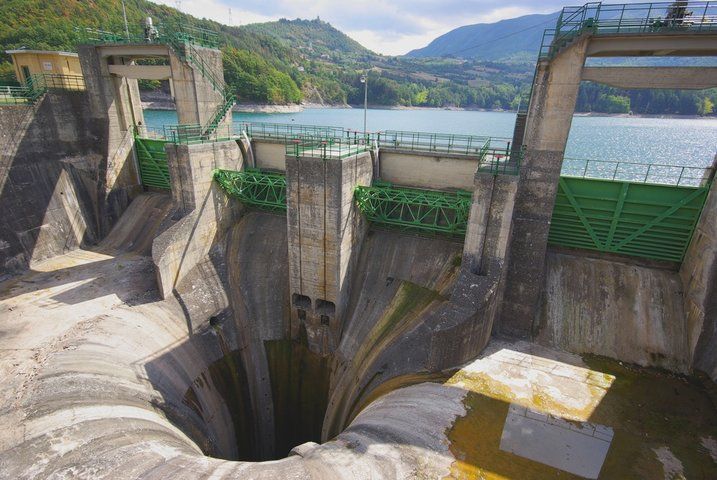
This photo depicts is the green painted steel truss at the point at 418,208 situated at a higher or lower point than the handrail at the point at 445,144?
lower

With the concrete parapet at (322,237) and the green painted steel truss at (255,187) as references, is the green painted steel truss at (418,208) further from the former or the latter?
the green painted steel truss at (255,187)

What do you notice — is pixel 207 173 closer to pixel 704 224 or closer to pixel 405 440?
pixel 405 440

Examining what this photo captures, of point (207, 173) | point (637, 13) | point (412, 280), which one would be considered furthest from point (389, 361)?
point (637, 13)

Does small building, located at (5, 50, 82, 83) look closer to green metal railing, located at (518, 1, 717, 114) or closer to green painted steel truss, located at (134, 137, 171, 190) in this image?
green painted steel truss, located at (134, 137, 171, 190)

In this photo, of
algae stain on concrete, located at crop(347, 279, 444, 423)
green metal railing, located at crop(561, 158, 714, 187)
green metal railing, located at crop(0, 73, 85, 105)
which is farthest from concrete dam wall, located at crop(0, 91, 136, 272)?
green metal railing, located at crop(561, 158, 714, 187)

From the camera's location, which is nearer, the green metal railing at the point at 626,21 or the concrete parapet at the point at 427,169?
the green metal railing at the point at 626,21

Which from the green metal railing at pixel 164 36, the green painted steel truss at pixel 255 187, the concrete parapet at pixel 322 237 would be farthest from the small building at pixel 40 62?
the concrete parapet at pixel 322 237
